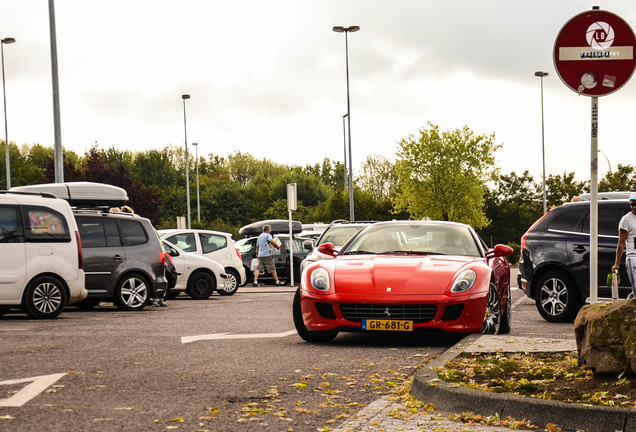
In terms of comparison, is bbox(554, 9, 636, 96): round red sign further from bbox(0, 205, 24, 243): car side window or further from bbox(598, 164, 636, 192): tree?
bbox(598, 164, 636, 192): tree

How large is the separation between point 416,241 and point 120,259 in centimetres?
705

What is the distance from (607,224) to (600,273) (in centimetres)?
81

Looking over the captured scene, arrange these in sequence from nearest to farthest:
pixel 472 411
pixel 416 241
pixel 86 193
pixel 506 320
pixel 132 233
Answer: pixel 472 411
pixel 416 241
pixel 506 320
pixel 132 233
pixel 86 193

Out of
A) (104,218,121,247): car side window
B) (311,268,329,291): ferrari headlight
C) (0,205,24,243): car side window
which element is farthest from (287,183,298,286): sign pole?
(311,268,329,291): ferrari headlight

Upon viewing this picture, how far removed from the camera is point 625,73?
7656 mm

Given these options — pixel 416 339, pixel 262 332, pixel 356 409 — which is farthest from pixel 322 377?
pixel 262 332

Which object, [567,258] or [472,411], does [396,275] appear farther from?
[567,258]

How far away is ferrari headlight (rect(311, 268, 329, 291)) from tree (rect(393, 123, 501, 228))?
62237 mm

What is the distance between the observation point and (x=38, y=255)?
14.4 m

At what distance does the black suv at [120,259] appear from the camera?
54.8ft

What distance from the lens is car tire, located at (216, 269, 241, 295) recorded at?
2437 centimetres

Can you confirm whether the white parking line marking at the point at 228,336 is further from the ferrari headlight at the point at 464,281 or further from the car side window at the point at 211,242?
the car side window at the point at 211,242

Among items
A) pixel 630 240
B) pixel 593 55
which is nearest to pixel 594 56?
pixel 593 55

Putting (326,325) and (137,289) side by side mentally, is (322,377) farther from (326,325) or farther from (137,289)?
(137,289)
